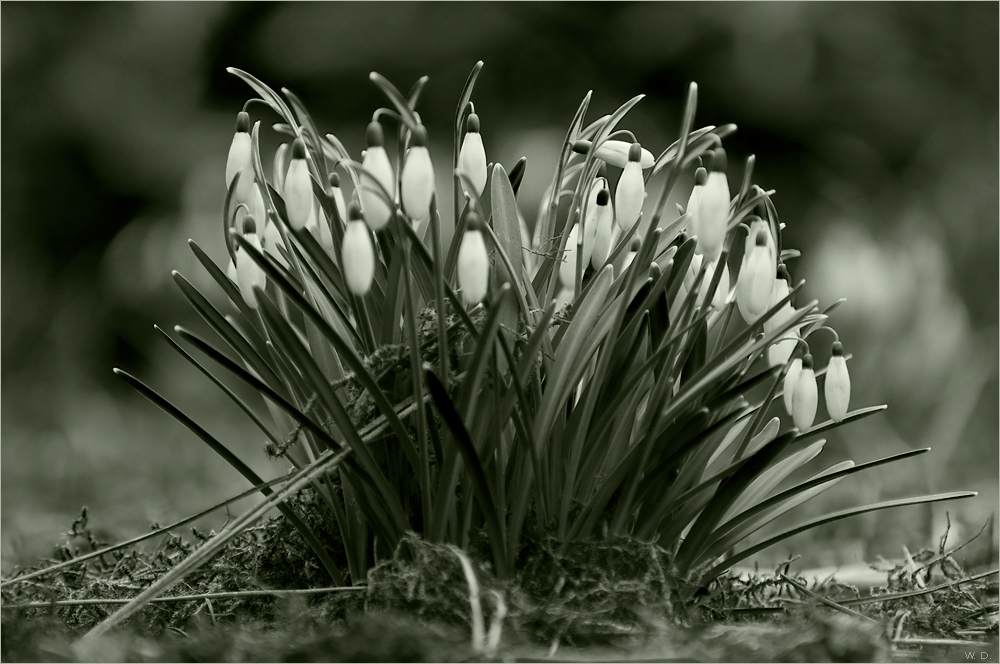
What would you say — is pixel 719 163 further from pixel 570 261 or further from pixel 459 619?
pixel 459 619

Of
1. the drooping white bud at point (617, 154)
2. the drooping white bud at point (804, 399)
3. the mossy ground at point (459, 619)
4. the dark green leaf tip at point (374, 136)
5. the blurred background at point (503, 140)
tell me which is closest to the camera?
the mossy ground at point (459, 619)

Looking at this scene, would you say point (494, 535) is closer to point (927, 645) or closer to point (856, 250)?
point (927, 645)

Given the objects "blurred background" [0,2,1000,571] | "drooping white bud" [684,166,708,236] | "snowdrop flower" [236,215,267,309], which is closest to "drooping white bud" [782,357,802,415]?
"drooping white bud" [684,166,708,236]

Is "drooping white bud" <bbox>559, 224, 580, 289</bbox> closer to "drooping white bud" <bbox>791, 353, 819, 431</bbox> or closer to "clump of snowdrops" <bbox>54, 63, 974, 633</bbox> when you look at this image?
"clump of snowdrops" <bbox>54, 63, 974, 633</bbox>

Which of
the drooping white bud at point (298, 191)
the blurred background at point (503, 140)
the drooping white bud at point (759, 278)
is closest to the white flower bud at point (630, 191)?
the drooping white bud at point (759, 278)

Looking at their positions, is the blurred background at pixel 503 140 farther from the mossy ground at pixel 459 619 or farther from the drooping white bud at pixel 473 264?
the drooping white bud at pixel 473 264

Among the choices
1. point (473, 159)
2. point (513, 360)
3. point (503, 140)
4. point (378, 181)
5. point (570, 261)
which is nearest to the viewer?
point (378, 181)

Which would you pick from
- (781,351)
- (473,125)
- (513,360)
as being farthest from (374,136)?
(781,351)

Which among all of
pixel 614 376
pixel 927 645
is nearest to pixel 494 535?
pixel 614 376
